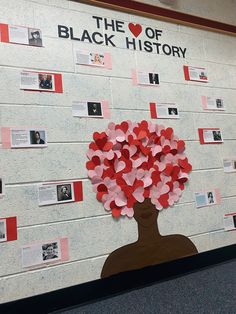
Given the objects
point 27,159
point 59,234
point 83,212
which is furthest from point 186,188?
point 27,159

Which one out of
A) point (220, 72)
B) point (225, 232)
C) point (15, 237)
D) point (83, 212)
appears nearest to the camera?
point (15, 237)

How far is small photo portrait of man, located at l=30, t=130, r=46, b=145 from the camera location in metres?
1.35

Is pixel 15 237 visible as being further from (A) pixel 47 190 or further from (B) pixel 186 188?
(B) pixel 186 188

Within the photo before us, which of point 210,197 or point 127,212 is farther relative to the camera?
point 210,197

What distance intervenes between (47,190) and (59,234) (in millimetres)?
233

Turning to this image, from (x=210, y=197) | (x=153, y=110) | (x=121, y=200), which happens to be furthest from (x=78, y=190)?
(x=210, y=197)

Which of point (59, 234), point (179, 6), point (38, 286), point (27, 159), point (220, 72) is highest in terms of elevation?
point (179, 6)

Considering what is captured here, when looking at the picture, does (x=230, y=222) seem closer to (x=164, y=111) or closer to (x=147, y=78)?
(x=164, y=111)

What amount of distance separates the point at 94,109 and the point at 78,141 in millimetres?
212

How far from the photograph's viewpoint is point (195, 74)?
1875 millimetres

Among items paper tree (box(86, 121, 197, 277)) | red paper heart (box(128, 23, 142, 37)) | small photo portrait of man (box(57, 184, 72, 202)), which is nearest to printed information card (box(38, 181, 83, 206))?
small photo portrait of man (box(57, 184, 72, 202))

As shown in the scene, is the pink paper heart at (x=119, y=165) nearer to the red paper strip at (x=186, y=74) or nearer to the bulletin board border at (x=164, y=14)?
the red paper strip at (x=186, y=74)

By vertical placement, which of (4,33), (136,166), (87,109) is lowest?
(136,166)

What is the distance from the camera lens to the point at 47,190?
1.36m
